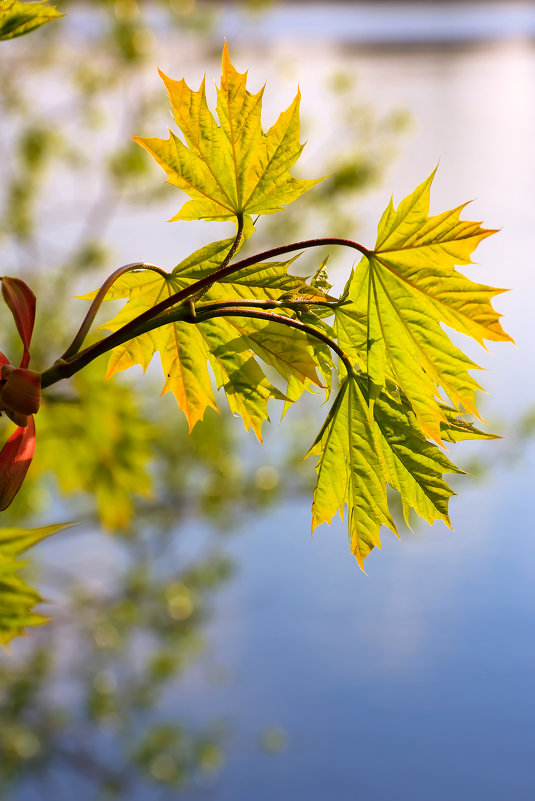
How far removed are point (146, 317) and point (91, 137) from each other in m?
1.83

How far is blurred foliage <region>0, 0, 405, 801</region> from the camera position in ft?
5.36

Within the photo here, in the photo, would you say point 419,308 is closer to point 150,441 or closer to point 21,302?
point 21,302

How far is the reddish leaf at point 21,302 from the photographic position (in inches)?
8.0

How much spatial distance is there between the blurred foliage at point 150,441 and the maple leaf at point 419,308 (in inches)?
45.4

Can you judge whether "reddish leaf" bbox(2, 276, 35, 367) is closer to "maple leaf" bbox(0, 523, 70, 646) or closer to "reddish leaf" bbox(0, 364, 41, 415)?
"reddish leaf" bbox(0, 364, 41, 415)

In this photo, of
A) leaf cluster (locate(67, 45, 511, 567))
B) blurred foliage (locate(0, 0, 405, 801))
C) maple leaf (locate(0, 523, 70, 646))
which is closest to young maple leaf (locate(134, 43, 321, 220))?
leaf cluster (locate(67, 45, 511, 567))

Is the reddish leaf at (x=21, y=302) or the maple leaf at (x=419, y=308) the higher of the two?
the maple leaf at (x=419, y=308)

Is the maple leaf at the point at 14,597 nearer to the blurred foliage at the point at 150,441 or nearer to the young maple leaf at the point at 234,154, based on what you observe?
the young maple leaf at the point at 234,154

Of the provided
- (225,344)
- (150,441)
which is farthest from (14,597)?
(150,441)

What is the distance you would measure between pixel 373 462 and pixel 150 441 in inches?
51.2

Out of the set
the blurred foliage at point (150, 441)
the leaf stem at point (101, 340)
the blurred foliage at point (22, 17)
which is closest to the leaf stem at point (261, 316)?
the leaf stem at point (101, 340)

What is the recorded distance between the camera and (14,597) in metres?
0.39

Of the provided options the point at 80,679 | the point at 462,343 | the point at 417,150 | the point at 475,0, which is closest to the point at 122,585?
the point at 80,679

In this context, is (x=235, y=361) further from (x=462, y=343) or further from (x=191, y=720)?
(x=191, y=720)
